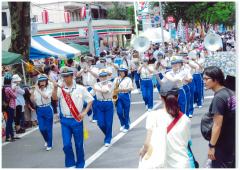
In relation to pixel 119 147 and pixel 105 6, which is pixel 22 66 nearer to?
pixel 119 147

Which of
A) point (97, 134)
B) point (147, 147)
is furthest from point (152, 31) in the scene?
point (147, 147)

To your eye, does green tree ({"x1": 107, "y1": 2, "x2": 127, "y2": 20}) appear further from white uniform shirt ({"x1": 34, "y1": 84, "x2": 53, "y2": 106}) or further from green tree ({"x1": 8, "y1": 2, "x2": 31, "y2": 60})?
white uniform shirt ({"x1": 34, "y1": 84, "x2": 53, "y2": 106})

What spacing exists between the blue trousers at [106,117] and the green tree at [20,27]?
5.10 m

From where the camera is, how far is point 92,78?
1402 centimetres

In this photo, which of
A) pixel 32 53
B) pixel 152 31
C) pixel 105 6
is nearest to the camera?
pixel 32 53

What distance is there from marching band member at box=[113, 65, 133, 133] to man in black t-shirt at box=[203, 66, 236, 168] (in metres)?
6.19

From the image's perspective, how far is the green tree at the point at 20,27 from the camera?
14.3m

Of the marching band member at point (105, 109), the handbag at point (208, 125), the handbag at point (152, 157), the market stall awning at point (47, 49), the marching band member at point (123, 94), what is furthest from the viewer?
the market stall awning at point (47, 49)

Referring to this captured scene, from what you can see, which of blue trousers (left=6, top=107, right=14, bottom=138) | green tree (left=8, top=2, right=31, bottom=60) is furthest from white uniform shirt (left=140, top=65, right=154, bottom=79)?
blue trousers (left=6, top=107, right=14, bottom=138)

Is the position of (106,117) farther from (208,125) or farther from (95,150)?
(208,125)

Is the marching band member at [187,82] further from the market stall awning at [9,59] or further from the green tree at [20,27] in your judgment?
the green tree at [20,27]

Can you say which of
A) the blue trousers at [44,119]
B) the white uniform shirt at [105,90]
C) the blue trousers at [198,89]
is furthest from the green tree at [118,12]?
the blue trousers at [44,119]

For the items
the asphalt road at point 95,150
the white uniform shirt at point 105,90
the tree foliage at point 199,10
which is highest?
the tree foliage at point 199,10

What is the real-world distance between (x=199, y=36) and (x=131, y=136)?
38.4 meters
